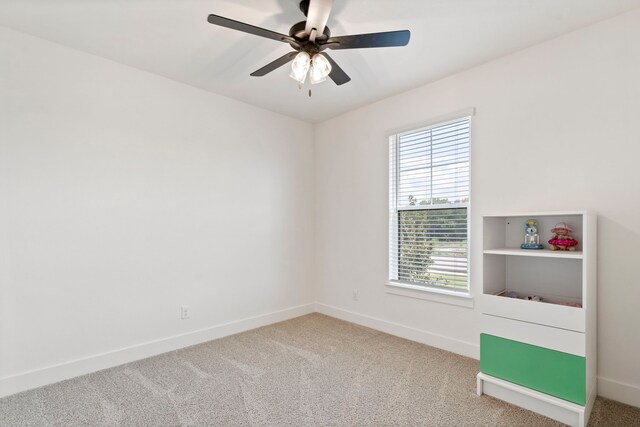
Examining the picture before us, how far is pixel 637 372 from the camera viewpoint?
2070 millimetres

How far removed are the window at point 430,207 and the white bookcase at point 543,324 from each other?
1.55ft

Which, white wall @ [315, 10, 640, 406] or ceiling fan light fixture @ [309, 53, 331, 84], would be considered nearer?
ceiling fan light fixture @ [309, 53, 331, 84]

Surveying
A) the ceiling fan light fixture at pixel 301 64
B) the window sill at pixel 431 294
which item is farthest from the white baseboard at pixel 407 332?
the ceiling fan light fixture at pixel 301 64

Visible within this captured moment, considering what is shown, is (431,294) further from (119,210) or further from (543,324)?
(119,210)

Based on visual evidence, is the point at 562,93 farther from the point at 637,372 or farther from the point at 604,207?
the point at 637,372

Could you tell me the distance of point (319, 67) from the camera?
6.59ft

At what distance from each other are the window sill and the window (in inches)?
2.1

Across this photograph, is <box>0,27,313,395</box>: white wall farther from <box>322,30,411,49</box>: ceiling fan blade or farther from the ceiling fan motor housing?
<box>322,30,411,49</box>: ceiling fan blade

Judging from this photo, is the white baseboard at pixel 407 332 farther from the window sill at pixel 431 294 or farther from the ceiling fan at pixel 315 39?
the ceiling fan at pixel 315 39

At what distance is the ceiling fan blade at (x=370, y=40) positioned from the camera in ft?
5.82

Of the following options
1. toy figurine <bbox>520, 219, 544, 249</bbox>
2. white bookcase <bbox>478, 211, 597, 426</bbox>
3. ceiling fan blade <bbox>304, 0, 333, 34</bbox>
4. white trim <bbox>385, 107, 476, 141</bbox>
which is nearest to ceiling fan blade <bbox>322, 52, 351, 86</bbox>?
ceiling fan blade <bbox>304, 0, 333, 34</bbox>

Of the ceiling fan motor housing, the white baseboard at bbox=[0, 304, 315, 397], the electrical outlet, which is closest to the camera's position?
the ceiling fan motor housing

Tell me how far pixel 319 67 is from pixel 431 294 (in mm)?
2253

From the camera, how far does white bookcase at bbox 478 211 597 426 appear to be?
74.9 inches
